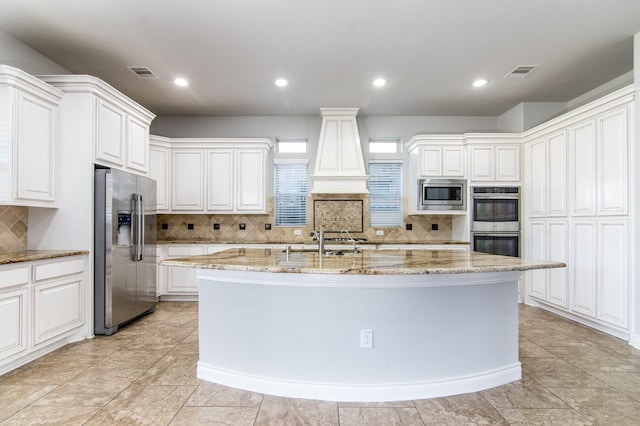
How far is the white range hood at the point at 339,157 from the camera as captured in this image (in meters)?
5.07

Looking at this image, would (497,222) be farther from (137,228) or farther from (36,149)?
(36,149)

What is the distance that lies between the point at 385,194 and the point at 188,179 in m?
3.12

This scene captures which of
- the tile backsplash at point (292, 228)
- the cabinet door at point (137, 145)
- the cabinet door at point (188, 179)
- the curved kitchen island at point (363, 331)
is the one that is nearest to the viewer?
the curved kitchen island at point (363, 331)

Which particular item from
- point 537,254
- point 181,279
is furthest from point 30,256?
point 537,254

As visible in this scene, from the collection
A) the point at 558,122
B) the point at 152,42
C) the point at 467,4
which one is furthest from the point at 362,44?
the point at 558,122

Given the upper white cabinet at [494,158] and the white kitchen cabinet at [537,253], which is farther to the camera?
the upper white cabinet at [494,158]

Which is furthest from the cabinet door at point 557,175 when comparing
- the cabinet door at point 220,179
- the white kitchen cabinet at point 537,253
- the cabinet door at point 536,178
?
the cabinet door at point 220,179

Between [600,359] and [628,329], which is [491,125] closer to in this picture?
[628,329]

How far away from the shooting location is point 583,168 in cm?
379

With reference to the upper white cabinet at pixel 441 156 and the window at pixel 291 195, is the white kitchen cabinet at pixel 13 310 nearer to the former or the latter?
the window at pixel 291 195

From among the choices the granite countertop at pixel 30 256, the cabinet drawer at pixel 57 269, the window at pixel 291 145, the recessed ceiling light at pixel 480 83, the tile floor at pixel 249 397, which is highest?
the recessed ceiling light at pixel 480 83

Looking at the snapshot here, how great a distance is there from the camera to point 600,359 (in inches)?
114

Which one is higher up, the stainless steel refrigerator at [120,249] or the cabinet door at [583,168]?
the cabinet door at [583,168]

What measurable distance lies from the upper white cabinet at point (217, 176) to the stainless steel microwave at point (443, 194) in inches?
95.3
